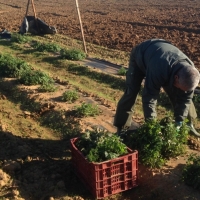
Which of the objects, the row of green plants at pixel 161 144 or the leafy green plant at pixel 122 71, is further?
the leafy green plant at pixel 122 71

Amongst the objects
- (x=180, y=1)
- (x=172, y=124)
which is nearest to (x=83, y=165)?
(x=172, y=124)

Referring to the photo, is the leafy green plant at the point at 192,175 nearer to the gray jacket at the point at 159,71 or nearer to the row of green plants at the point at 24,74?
the gray jacket at the point at 159,71

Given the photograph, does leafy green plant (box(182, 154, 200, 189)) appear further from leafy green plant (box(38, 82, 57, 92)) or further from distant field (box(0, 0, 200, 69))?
distant field (box(0, 0, 200, 69))

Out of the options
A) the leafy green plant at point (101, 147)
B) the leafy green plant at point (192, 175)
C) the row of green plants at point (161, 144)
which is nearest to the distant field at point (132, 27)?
the row of green plants at point (161, 144)

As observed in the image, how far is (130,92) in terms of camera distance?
19.3ft

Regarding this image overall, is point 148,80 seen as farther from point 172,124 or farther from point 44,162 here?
point 44,162

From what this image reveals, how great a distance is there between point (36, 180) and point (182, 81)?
8.06 feet

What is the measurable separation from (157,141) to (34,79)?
4653 millimetres

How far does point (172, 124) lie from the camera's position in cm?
532

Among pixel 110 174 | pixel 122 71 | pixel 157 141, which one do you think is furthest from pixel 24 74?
pixel 110 174

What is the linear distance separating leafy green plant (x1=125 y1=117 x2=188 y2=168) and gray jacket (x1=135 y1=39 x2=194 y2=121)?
0.18 metres

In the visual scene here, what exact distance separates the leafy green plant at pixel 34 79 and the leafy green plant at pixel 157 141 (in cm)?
411

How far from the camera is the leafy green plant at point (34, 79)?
9125 millimetres

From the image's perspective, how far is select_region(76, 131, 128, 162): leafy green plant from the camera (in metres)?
4.74
